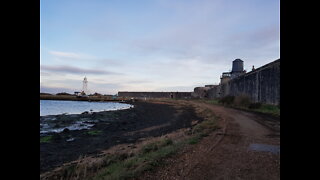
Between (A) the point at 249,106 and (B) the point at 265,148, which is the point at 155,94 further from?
(B) the point at 265,148

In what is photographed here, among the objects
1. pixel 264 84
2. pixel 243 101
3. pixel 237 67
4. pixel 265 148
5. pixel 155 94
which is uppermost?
pixel 237 67

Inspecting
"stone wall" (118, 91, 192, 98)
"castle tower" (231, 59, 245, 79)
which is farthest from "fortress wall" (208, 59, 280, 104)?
"stone wall" (118, 91, 192, 98)

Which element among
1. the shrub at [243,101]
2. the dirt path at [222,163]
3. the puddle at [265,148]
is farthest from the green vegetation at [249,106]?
the dirt path at [222,163]

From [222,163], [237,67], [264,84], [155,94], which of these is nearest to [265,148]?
[222,163]

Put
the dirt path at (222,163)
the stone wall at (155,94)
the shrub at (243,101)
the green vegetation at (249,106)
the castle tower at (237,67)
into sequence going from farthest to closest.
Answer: the stone wall at (155,94) < the castle tower at (237,67) < the shrub at (243,101) < the green vegetation at (249,106) < the dirt path at (222,163)

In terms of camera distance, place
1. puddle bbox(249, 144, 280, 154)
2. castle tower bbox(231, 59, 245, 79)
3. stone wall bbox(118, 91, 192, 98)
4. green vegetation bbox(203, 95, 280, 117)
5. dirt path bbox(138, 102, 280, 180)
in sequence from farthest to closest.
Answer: stone wall bbox(118, 91, 192, 98) → castle tower bbox(231, 59, 245, 79) → green vegetation bbox(203, 95, 280, 117) → puddle bbox(249, 144, 280, 154) → dirt path bbox(138, 102, 280, 180)

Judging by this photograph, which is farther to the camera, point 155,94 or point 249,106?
point 155,94

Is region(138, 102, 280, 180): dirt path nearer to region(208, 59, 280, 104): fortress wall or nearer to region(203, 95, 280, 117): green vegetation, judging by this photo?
region(203, 95, 280, 117): green vegetation

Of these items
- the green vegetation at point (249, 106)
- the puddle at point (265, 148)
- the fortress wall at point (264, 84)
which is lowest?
the puddle at point (265, 148)

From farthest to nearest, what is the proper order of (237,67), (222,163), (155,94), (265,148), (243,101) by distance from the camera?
(155,94), (237,67), (243,101), (265,148), (222,163)

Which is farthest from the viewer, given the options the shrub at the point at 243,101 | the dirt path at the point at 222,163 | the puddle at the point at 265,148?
the shrub at the point at 243,101

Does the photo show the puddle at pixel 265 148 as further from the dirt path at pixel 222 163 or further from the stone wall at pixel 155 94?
the stone wall at pixel 155 94
